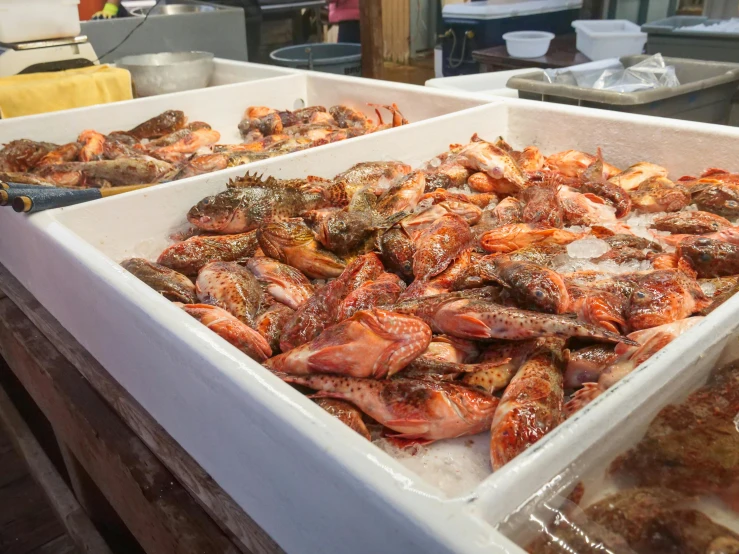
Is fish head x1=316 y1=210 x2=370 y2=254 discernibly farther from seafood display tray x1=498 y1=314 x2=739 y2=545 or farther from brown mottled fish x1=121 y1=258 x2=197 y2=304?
seafood display tray x1=498 y1=314 x2=739 y2=545

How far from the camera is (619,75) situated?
4.42m

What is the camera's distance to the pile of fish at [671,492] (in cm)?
83

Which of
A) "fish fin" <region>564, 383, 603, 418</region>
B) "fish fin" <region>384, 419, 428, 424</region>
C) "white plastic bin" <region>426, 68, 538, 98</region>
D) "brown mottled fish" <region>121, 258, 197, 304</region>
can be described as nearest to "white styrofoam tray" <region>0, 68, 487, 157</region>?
"white plastic bin" <region>426, 68, 538, 98</region>

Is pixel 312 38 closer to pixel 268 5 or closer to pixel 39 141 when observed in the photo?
pixel 268 5

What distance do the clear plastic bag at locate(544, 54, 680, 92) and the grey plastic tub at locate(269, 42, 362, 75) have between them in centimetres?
191

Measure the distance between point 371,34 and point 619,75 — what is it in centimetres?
375

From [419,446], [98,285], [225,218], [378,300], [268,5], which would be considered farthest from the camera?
[268,5]

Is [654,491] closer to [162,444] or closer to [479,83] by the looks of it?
[162,444]

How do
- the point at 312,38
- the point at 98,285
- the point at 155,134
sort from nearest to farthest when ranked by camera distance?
the point at 98,285 < the point at 155,134 < the point at 312,38

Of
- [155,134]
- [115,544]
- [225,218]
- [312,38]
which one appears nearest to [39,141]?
[155,134]

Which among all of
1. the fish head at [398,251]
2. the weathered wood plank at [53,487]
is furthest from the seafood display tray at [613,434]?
the weathered wood plank at [53,487]

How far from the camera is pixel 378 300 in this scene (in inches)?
65.9

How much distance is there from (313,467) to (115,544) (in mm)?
2035

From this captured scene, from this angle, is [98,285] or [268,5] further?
[268,5]
